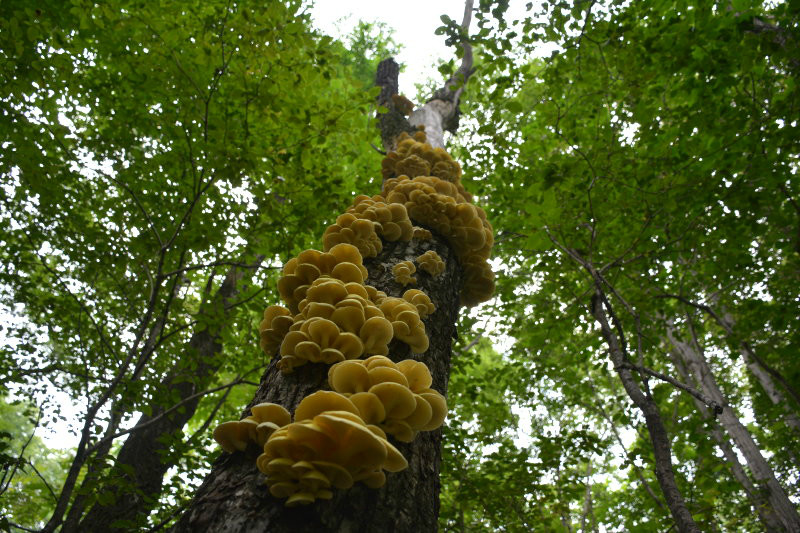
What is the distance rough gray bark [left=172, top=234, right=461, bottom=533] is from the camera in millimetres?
1094

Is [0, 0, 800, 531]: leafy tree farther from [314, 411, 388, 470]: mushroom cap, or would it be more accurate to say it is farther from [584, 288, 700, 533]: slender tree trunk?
[314, 411, 388, 470]: mushroom cap

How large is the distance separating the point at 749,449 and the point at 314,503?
33.6 ft

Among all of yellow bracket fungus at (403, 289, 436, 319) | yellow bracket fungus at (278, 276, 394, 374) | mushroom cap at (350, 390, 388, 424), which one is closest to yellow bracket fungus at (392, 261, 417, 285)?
yellow bracket fungus at (403, 289, 436, 319)

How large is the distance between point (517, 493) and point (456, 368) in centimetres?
169

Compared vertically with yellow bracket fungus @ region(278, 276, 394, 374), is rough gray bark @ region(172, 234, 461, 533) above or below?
below

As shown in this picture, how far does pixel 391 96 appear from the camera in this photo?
17.6 ft

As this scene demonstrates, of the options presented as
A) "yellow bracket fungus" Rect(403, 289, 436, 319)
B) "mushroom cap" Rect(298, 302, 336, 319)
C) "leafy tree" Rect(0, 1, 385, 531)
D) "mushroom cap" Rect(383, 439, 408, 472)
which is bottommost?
"mushroom cap" Rect(383, 439, 408, 472)

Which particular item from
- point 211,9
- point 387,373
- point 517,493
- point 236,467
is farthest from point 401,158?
point 211,9

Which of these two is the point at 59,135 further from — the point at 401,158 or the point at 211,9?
the point at 211,9

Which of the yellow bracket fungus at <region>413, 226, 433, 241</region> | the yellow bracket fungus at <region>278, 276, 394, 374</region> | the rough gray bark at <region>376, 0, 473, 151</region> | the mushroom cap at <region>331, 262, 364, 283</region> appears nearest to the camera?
the yellow bracket fungus at <region>278, 276, 394, 374</region>

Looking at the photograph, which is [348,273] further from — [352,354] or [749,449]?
[749,449]

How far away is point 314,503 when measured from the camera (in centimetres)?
112

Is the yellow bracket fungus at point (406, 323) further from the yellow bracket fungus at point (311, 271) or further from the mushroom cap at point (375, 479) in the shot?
the mushroom cap at point (375, 479)

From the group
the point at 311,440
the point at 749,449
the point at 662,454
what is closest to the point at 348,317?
the point at 311,440
